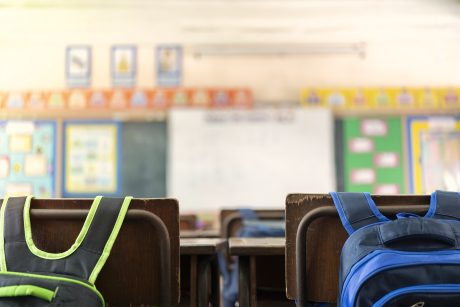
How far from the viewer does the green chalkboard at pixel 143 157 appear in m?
4.48

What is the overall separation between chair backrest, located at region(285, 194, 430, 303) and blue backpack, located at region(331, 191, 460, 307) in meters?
0.07

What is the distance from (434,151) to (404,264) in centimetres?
391

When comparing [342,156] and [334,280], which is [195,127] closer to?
[342,156]

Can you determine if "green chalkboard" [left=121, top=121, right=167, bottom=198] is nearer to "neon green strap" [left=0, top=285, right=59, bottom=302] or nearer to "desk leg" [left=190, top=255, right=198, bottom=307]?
"desk leg" [left=190, top=255, right=198, bottom=307]

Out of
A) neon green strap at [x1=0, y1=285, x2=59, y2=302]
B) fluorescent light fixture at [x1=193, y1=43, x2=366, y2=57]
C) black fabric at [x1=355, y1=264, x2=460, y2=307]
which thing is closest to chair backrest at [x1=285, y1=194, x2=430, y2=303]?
black fabric at [x1=355, y1=264, x2=460, y2=307]

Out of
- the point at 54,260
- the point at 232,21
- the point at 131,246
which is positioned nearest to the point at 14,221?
the point at 54,260

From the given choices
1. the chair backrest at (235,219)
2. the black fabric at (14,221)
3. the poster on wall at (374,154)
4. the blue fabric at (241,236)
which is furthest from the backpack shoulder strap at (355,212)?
the poster on wall at (374,154)

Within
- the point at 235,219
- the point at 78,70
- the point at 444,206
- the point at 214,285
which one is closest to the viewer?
the point at 444,206

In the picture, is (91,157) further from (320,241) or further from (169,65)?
(320,241)

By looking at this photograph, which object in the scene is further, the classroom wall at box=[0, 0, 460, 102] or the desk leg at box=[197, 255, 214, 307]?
the classroom wall at box=[0, 0, 460, 102]

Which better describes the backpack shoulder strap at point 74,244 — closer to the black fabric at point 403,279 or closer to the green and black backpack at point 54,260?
the green and black backpack at point 54,260

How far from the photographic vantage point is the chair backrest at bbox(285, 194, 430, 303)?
3.56ft

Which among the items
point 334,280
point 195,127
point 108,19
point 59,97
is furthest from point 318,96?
point 334,280

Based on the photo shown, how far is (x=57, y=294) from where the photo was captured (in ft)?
3.28
